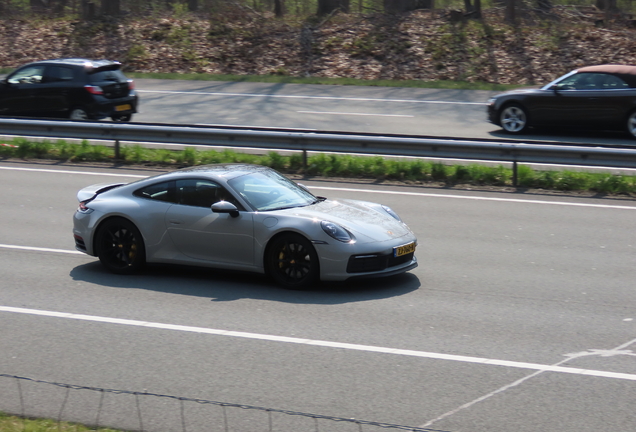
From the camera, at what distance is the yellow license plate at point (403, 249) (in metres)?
8.21

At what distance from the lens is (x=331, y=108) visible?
73.5 ft

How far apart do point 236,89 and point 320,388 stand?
21.2m

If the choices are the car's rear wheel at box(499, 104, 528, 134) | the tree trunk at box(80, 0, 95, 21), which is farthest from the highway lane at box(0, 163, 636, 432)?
the tree trunk at box(80, 0, 95, 21)

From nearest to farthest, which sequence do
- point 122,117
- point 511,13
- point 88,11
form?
point 122,117 < point 511,13 < point 88,11

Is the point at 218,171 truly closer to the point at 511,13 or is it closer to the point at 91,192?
the point at 91,192

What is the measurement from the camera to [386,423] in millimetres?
5184

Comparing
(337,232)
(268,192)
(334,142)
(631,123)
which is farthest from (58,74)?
(337,232)

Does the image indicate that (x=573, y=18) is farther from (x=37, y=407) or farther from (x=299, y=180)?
(x=37, y=407)

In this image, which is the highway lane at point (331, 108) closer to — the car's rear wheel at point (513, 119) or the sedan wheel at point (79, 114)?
the car's rear wheel at point (513, 119)

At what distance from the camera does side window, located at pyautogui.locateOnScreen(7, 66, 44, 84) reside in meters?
19.9

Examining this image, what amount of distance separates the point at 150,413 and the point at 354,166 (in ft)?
32.1

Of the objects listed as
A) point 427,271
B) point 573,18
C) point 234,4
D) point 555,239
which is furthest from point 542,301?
point 234,4

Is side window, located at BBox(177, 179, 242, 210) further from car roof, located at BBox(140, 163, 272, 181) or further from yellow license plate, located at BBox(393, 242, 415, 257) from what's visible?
yellow license plate, located at BBox(393, 242, 415, 257)

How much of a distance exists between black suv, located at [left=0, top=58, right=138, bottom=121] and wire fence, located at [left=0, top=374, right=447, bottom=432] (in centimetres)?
1444
